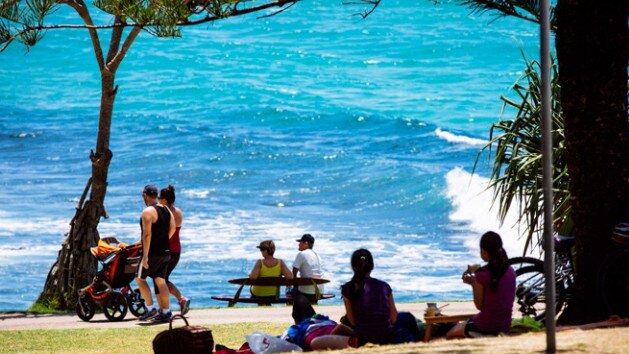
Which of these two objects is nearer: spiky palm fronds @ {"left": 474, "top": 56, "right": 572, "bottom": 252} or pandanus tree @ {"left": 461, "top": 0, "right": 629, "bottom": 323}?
pandanus tree @ {"left": 461, "top": 0, "right": 629, "bottom": 323}

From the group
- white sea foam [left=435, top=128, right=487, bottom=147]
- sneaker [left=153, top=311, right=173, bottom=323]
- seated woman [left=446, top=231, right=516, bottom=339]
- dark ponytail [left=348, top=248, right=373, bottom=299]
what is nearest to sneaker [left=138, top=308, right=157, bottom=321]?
sneaker [left=153, top=311, right=173, bottom=323]

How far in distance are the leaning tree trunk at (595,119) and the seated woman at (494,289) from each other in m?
1.07

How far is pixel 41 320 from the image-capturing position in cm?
1258

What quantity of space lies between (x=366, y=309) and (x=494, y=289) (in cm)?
82

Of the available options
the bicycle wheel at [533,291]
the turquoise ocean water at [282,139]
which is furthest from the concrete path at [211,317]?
the turquoise ocean water at [282,139]

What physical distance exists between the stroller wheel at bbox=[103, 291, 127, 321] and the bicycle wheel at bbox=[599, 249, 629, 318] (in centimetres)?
496

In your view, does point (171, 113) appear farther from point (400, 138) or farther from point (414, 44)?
point (414, 44)

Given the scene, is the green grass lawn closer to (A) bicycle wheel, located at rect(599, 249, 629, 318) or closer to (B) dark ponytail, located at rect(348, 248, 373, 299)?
(B) dark ponytail, located at rect(348, 248, 373, 299)

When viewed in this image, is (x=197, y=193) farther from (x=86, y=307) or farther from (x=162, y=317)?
(x=162, y=317)

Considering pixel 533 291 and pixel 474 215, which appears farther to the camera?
pixel 474 215

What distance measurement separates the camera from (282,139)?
38.2 meters

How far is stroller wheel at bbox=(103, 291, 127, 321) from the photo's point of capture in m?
12.3

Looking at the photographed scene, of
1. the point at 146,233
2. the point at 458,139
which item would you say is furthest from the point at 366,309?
the point at 458,139

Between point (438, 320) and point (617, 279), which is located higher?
point (617, 279)
